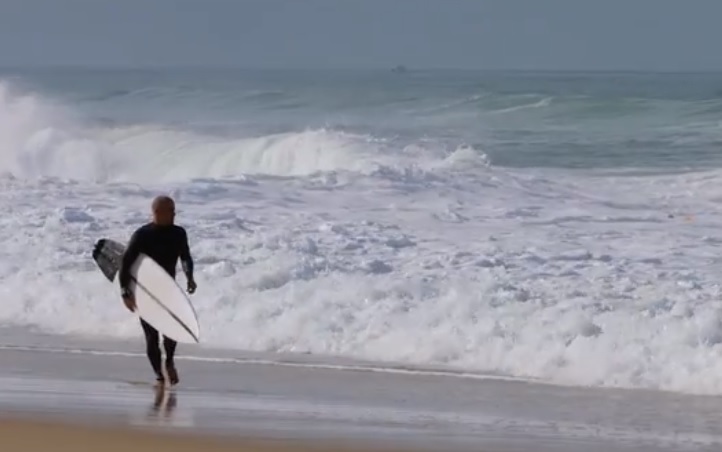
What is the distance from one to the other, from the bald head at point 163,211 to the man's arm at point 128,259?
134mm

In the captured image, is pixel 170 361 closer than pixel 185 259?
No

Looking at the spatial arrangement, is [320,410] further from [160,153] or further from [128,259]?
[160,153]

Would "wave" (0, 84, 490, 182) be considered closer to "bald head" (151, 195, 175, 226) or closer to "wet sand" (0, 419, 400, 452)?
"bald head" (151, 195, 175, 226)

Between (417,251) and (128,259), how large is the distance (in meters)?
4.71

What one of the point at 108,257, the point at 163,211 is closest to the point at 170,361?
the point at 163,211

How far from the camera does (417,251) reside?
13875mm

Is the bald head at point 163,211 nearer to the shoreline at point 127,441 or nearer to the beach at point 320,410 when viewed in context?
the beach at point 320,410

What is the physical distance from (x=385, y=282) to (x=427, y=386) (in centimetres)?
272

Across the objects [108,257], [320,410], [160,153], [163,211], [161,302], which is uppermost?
[160,153]

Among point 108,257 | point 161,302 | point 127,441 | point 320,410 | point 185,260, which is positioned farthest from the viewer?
point 108,257

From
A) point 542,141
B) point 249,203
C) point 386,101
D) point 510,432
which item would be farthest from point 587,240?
point 386,101

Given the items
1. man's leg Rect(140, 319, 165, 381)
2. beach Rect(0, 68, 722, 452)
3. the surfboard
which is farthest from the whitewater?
man's leg Rect(140, 319, 165, 381)

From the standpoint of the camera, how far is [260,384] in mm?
9742

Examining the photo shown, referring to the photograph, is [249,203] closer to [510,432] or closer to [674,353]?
[674,353]
